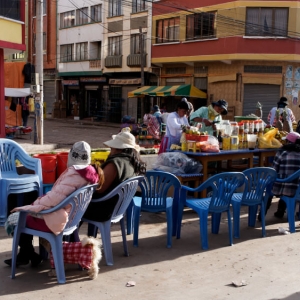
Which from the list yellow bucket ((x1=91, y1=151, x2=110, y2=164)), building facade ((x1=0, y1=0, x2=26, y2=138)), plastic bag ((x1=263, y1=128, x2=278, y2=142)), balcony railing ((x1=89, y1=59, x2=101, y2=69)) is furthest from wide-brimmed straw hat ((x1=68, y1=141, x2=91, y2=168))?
balcony railing ((x1=89, y1=59, x2=101, y2=69))

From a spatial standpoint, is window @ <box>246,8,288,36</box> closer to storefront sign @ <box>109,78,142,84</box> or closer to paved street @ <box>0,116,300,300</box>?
storefront sign @ <box>109,78,142,84</box>

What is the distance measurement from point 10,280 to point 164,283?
1539mm

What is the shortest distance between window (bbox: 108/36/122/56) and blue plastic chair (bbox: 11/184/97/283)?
30217 mm

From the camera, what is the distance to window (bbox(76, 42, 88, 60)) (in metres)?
37.3

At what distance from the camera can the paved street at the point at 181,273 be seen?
465cm

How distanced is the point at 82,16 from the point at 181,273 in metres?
34.7

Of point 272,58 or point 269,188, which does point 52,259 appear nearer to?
point 269,188

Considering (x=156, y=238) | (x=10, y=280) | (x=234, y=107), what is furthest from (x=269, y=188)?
(x=234, y=107)

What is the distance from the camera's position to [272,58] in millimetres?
25281

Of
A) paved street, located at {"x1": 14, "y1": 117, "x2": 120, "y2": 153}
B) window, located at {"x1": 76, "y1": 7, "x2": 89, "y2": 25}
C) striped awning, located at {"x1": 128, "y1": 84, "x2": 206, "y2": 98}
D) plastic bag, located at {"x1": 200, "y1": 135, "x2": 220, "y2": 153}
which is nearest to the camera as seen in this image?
plastic bag, located at {"x1": 200, "y1": 135, "x2": 220, "y2": 153}

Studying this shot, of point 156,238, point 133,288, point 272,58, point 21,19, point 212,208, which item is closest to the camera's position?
point 133,288

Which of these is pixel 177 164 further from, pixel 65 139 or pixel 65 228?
pixel 65 139

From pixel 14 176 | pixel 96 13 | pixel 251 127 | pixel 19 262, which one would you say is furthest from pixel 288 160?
pixel 96 13

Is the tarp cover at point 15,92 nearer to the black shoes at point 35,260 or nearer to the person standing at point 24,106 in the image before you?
the person standing at point 24,106
